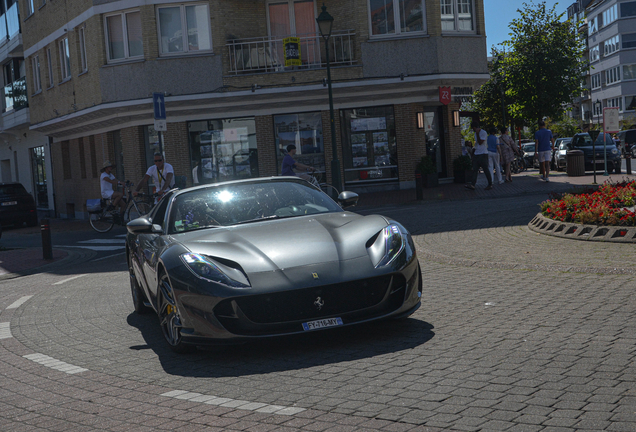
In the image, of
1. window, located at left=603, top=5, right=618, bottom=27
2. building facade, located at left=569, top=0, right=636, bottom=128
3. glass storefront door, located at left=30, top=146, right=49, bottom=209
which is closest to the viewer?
glass storefront door, located at left=30, top=146, right=49, bottom=209

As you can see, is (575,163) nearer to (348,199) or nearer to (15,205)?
(15,205)

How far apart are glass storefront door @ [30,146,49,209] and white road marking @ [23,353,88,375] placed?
104ft

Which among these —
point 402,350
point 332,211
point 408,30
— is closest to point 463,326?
point 402,350

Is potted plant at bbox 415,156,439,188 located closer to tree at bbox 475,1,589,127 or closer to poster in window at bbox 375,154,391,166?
poster in window at bbox 375,154,391,166

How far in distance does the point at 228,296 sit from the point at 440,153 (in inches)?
914

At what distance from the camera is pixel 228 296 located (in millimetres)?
5141

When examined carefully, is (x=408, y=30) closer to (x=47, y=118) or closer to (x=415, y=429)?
(x=47, y=118)

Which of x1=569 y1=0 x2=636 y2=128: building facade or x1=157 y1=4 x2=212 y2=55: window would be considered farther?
x1=569 y1=0 x2=636 y2=128: building facade

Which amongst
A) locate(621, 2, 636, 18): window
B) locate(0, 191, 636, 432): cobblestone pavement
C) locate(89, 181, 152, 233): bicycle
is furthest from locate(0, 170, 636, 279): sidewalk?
locate(621, 2, 636, 18): window

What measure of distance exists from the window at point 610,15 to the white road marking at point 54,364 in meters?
85.3

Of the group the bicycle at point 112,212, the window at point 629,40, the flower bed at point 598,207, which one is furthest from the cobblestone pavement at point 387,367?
the window at point 629,40

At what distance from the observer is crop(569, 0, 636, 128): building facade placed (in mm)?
80000

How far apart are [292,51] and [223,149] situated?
424 centimetres

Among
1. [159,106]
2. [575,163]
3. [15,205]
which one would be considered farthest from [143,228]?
[575,163]
